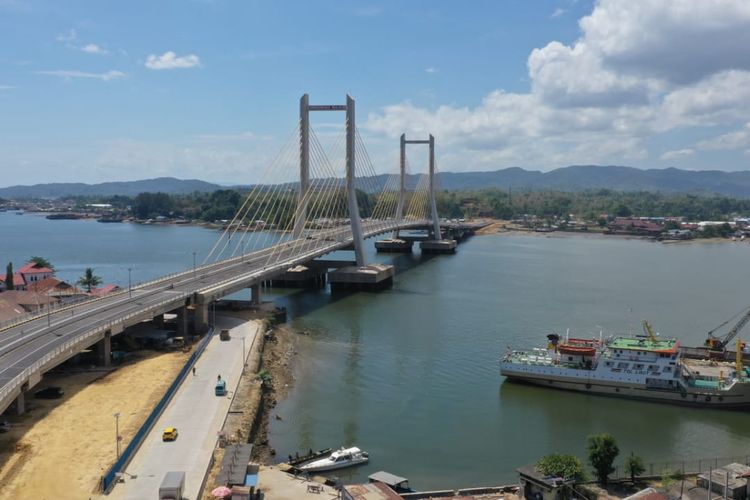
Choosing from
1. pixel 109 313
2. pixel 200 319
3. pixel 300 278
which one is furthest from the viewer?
pixel 300 278

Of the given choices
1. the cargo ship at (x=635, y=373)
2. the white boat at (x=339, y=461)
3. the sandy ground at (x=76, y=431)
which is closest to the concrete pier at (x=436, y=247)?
the cargo ship at (x=635, y=373)

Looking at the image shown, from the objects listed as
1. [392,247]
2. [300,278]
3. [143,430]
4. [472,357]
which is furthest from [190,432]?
[392,247]

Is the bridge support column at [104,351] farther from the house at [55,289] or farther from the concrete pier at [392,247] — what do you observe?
the concrete pier at [392,247]

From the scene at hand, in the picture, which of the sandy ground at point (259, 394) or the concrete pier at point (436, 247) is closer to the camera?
the sandy ground at point (259, 394)

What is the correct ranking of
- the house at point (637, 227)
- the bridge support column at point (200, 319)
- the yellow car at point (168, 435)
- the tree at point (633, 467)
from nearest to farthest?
the tree at point (633, 467)
the yellow car at point (168, 435)
the bridge support column at point (200, 319)
the house at point (637, 227)

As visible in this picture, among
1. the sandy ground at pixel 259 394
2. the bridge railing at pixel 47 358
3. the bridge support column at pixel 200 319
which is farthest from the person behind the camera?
the bridge support column at pixel 200 319

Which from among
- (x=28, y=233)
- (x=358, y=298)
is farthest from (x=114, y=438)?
(x=28, y=233)

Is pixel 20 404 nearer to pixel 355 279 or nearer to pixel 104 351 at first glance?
pixel 104 351

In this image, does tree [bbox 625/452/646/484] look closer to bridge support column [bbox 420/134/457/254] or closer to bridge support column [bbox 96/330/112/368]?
bridge support column [bbox 96/330/112/368]
